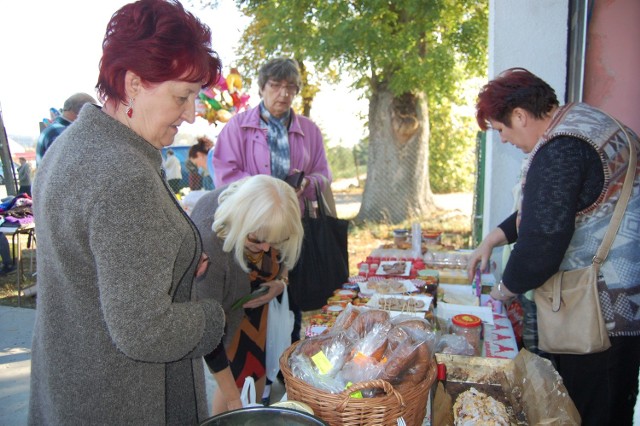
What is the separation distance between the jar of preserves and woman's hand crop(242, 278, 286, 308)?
2.84ft

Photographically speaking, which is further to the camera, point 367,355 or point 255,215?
point 255,215

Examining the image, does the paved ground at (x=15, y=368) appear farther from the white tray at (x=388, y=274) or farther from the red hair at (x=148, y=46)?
the red hair at (x=148, y=46)

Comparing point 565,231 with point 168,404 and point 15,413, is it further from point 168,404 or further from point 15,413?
point 15,413

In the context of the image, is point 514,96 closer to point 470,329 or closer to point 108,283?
point 470,329

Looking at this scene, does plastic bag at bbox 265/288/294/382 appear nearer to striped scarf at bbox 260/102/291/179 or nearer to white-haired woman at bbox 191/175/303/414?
white-haired woman at bbox 191/175/303/414

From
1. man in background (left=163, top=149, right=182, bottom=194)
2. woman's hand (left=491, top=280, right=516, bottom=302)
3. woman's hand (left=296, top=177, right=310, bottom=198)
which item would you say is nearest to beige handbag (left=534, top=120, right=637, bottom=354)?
woman's hand (left=491, top=280, right=516, bottom=302)

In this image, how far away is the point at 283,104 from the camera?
9.37ft

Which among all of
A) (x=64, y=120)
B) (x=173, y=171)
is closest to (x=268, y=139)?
(x=64, y=120)

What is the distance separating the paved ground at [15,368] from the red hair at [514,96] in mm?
2265

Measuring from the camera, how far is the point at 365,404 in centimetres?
101

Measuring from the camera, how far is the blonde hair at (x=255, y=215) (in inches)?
71.6

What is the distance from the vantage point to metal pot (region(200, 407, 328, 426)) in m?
0.94

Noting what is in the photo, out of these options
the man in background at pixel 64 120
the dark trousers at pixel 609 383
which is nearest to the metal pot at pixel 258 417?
the dark trousers at pixel 609 383

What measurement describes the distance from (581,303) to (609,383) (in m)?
0.34
